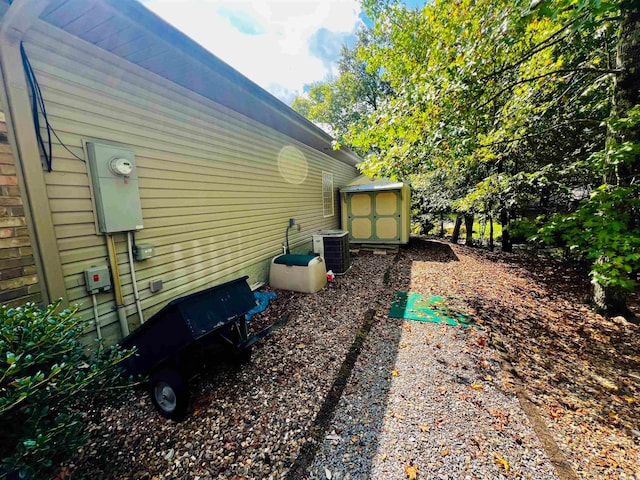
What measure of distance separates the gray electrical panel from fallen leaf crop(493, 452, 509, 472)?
3987mm

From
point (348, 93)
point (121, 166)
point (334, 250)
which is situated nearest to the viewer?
point (121, 166)

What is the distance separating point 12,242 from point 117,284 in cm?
→ 94

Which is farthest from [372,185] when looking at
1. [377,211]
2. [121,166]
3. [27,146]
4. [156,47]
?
[27,146]

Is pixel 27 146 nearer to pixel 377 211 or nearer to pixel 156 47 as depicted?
pixel 156 47

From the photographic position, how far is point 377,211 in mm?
9055

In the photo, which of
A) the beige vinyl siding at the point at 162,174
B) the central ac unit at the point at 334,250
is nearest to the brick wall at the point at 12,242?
the beige vinyl siding at the point at 162,174

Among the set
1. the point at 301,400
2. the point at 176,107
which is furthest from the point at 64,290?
the point at 176,107

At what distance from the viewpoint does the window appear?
8.72 meters

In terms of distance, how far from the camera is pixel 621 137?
3176mm

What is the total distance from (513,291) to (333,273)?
3642 millimetres

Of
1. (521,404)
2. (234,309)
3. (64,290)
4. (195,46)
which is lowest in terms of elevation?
(521,404)

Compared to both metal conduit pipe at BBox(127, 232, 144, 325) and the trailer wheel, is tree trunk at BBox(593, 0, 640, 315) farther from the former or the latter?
metal conduit pipe at BBox(127, 232, 144, 325)

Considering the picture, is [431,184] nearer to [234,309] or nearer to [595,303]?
[595,303]

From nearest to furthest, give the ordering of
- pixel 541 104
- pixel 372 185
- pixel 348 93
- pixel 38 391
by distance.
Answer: pixel 38 391 < pixel 541 104 < pixel 372 185 < pixel 348 93
